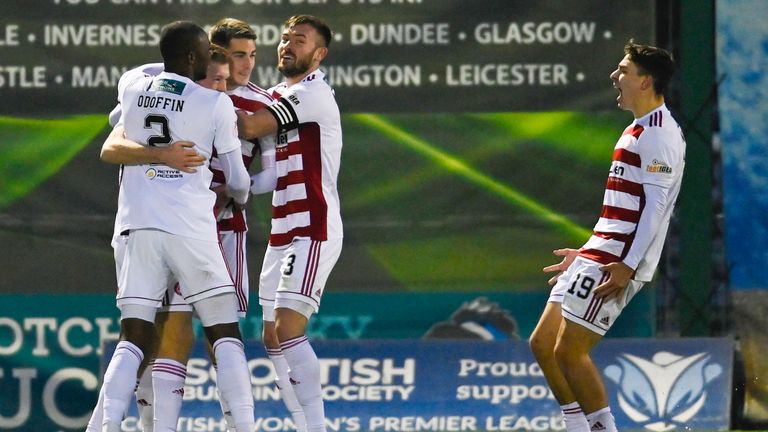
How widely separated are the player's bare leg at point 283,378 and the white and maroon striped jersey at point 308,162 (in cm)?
54

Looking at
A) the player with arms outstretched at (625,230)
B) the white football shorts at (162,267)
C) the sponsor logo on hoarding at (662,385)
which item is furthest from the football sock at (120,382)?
the sponsor logo on hoarding at (662,385)

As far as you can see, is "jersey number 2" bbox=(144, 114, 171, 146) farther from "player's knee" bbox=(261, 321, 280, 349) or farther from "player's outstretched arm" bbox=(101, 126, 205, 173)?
"player's knee" bbox=(261, 321, 280, 349)

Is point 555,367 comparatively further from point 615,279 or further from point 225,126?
point 225,126

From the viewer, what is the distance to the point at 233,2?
8.09 meters

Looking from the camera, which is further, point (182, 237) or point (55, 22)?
point (55, 22)

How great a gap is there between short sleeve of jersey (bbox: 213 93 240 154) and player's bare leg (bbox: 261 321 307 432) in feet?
4.17

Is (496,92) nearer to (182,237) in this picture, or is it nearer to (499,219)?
(499,219)

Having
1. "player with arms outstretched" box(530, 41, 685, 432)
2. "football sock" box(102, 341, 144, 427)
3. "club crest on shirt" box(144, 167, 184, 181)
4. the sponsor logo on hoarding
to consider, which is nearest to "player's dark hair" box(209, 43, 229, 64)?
"club crest on shirt" box(144, 167, 184, 181)

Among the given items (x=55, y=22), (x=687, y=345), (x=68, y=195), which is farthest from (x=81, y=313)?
(x=687, y=345)

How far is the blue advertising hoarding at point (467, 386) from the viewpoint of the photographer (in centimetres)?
793

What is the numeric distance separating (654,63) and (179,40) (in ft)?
6.66

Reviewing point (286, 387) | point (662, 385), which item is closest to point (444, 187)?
point (662, 385)

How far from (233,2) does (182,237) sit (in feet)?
9.13

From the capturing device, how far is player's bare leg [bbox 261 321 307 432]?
671cm
